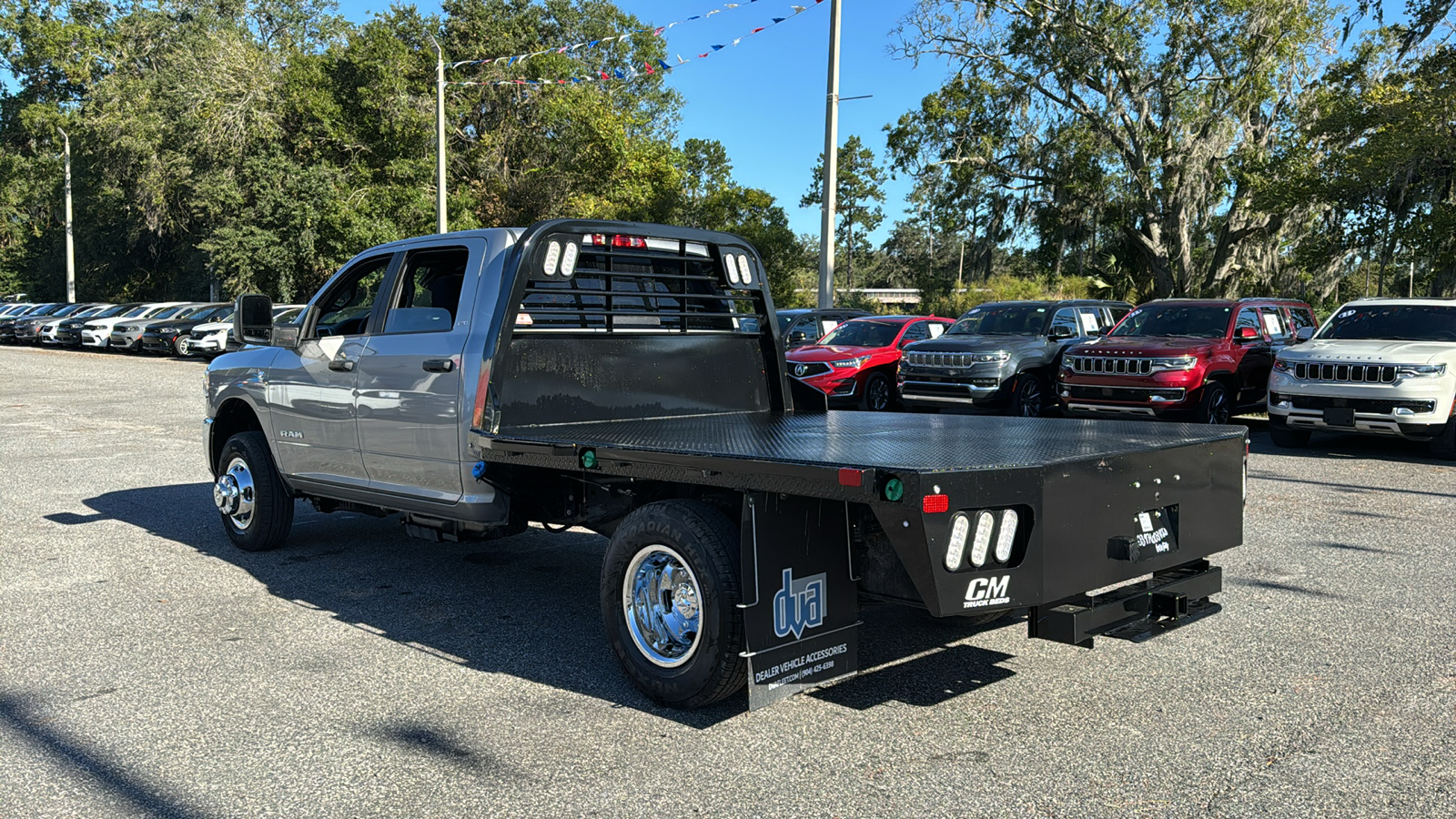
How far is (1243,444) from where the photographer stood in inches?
195

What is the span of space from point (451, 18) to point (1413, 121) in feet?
112

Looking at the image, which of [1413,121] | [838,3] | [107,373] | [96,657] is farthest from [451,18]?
[96,657]

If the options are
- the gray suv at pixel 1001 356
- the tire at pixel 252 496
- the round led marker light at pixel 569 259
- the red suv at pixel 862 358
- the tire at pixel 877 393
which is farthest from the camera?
the tire at pixel 877 393

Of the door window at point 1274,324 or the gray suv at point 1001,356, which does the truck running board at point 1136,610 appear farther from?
the door window at point 1274,324

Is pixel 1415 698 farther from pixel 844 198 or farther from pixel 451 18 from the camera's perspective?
pixel 844 198

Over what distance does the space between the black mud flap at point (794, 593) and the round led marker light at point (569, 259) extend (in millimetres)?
2104

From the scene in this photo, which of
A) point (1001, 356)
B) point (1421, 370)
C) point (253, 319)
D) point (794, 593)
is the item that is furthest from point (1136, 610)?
point (1001, 356)

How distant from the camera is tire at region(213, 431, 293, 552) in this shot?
282 inches

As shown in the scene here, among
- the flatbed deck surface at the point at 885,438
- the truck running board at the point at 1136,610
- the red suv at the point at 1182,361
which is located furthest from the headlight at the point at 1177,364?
the truck running board at the point at 1136,610

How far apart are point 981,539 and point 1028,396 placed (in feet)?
42.4

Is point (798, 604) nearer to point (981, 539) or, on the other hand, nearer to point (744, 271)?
point (981, 539)

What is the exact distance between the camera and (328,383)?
6.54 m

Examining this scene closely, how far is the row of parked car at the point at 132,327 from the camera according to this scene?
32062 mm

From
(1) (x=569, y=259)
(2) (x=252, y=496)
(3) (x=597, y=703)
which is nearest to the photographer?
(3) (x=597, y=703)
